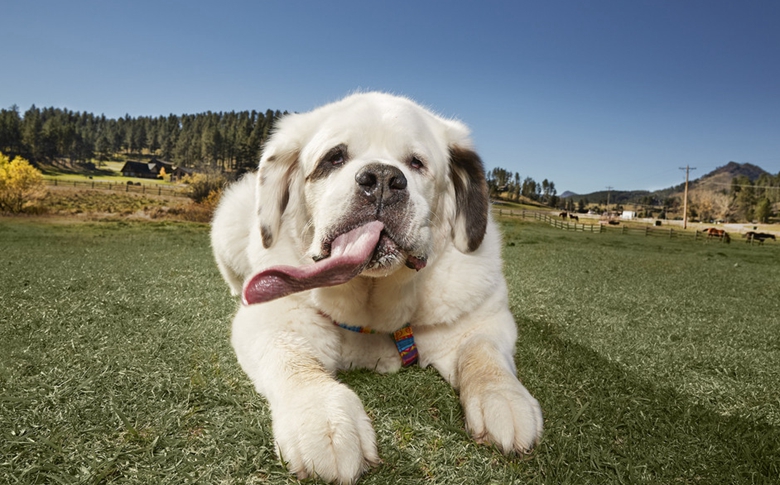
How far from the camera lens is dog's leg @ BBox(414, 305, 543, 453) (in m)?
1.65

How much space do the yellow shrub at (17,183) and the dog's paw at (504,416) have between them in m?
14.7

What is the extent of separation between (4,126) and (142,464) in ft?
84.9

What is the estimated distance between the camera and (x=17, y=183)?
42.6 ft

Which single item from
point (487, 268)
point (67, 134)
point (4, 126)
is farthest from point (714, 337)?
point (67, 134)

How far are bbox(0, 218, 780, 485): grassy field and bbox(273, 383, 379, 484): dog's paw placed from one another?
0.06 m

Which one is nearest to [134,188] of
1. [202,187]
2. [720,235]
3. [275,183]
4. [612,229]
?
[202,187]

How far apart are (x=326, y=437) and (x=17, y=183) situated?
50.8 feet

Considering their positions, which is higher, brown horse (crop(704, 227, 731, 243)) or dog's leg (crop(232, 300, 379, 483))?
brown horse (crop(704, 227, 731, 243))

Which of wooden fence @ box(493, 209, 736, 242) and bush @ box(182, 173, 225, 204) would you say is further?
wooden fence @ box(493, 209, 736, 242)

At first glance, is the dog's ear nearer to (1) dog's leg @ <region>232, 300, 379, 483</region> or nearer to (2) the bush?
(1) dog's leg @ <region>232, 300, 379, 483</region>

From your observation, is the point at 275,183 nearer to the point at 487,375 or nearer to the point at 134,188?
the point at 487,375

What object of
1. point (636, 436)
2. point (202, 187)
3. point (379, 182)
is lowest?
point (636, 436)

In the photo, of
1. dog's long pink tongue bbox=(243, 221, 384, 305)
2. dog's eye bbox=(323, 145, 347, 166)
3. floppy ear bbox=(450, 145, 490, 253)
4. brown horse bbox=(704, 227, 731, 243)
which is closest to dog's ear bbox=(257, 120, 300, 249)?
dog's eye bbox=(323, 145, 347, 166)

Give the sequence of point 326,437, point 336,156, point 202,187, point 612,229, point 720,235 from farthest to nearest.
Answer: point 612,229 → point 720,235 → point 202,187 → point 336,156 → point 326,437
